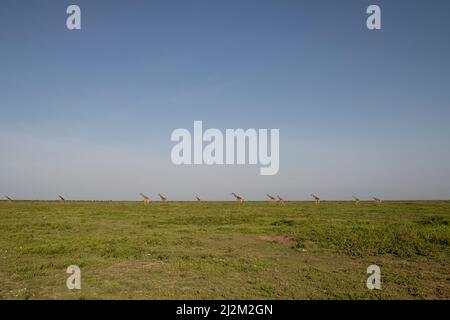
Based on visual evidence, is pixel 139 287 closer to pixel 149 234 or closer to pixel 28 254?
pixel 28 254

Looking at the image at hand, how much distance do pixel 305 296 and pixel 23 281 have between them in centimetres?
895

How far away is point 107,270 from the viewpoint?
41.6ft

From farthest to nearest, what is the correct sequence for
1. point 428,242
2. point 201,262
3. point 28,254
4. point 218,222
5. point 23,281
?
point 218,222 < point 428,242 < point 28,254 < point 201,262 < point 23,281

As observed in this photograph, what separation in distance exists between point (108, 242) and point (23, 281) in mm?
6823

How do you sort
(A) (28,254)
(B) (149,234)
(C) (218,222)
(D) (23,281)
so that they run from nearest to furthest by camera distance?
(D) (23,281) < (A) (28,254) < (B) (149,234) < (C) (218,222)

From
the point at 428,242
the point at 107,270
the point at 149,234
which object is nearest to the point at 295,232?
the point at 428,242

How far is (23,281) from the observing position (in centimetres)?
1131

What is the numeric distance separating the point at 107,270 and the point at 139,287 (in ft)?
8.77

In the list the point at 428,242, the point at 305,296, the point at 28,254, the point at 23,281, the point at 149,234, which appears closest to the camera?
the point at 305,296
